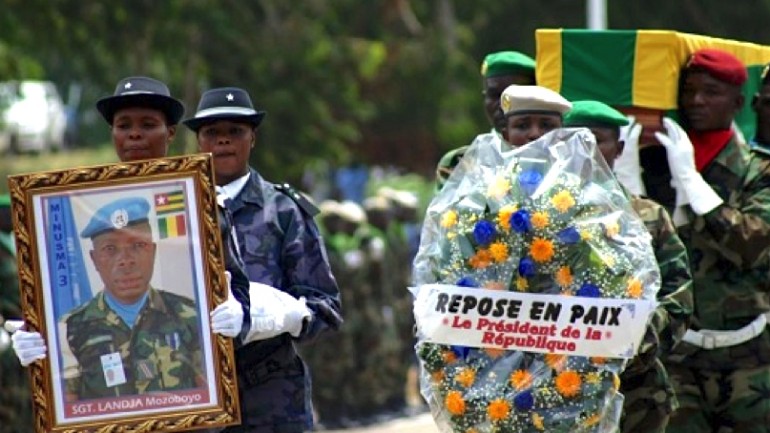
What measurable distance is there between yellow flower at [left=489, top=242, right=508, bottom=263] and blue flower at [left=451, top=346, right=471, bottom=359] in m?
0.31

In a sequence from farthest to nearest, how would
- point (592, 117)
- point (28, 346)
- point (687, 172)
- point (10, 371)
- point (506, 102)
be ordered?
1. point (10, 371)
2. point (687, 172)
3. point (592, 117)
4. point (506, 102)
5. point (28, 346)

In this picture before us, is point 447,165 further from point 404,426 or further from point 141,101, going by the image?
point 404,426

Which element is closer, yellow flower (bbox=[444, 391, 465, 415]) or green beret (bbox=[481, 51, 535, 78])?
yellow flower (bbox=[444, 391, 465, 415])

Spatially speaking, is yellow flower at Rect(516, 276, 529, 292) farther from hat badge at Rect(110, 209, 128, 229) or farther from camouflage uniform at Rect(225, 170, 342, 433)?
hat badge at Rect(110, 209, 128, 229)

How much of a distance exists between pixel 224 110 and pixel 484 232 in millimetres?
1241

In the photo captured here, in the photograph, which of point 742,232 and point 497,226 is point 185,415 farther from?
point 742,232

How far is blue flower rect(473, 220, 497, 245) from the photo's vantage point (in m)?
6.64

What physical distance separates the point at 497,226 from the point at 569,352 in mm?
476

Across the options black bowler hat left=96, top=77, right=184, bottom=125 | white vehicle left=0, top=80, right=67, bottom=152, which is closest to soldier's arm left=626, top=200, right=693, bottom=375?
black bowler hat left=96, top=77, right=184, bottom=125

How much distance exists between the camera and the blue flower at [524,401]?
258 inches

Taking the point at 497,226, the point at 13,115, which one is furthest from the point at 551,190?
the point at 13,115

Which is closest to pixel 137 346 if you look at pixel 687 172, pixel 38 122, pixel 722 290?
pixel 687 172

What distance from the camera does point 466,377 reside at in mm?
6660

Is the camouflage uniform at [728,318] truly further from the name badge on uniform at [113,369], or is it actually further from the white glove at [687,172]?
the name badge on uniform at [113,369]
